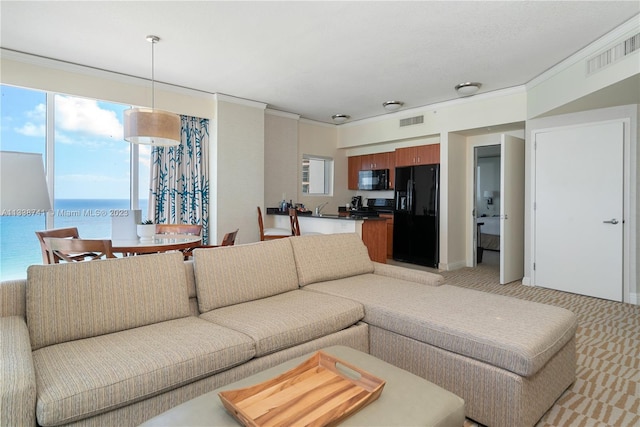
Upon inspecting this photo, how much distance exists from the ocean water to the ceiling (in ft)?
5.55

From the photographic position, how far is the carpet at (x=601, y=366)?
1998 millimetres

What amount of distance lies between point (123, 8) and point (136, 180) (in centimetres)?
252

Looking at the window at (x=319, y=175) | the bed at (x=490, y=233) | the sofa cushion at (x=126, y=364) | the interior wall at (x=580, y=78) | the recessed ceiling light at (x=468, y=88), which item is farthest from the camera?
the bed at (x=490, y=233)

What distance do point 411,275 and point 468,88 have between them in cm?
299

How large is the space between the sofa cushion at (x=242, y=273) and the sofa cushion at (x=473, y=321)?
287 millimetres

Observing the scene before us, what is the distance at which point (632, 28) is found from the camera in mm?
3064

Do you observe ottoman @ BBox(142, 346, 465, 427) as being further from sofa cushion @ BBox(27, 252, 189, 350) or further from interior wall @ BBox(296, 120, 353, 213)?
interior wall @ BBox(296, 120, 353, 213)

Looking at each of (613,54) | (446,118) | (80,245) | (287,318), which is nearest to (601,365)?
(287,318)

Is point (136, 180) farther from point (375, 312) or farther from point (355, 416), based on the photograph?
point (355, 416)

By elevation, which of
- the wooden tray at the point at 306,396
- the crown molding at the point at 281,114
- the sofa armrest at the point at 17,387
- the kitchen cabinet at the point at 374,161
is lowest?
the wooden tray at the point at 306,396

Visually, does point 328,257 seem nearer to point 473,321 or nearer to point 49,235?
point 473,321

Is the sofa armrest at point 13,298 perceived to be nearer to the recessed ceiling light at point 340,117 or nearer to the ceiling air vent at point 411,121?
the recessed ceiling light at point 340,117

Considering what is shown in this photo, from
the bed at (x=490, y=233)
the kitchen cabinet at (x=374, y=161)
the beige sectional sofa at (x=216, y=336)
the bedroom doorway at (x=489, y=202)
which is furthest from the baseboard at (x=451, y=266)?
the beige sectional sofa at (x=216, y=336)

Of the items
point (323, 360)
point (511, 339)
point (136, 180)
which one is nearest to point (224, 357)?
point (323, 360)
